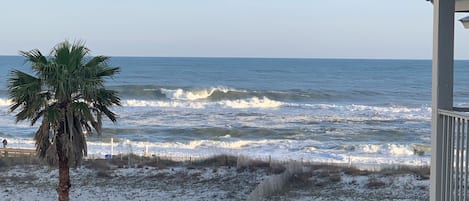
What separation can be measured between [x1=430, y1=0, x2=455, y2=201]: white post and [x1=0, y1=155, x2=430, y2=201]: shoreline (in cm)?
771

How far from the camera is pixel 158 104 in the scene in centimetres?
3866

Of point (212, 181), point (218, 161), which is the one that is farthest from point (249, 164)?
point (212, 181)

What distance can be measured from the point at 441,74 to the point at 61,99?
6.09 metres

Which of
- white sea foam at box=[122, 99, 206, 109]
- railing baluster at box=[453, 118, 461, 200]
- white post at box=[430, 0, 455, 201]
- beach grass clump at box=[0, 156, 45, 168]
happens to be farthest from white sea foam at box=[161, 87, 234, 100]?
railing baluster at box=[453, 118, 461, 200]

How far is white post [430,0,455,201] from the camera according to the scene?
146 inches

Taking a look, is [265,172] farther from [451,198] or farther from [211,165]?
[451,198]

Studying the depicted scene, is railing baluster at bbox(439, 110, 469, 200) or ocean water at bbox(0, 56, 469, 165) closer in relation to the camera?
railing baluster at bbox(439, 110, 469, 200)

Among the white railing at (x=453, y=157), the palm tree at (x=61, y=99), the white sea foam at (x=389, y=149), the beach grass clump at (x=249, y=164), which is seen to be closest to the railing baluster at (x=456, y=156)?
the white railing at (x=453, y=157)

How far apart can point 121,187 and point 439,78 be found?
34.4 feet

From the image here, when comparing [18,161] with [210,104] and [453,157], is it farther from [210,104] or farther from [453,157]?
[210,104]

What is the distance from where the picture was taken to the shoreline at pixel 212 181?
40.1 ft

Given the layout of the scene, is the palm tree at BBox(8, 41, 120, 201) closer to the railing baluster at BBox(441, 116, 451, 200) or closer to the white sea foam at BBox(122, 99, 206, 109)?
the railing baluster at BBox(441, 116, 451, 200)

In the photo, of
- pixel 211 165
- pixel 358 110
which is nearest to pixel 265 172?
pixel 211 165

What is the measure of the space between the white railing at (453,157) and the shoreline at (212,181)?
25.5 ft
